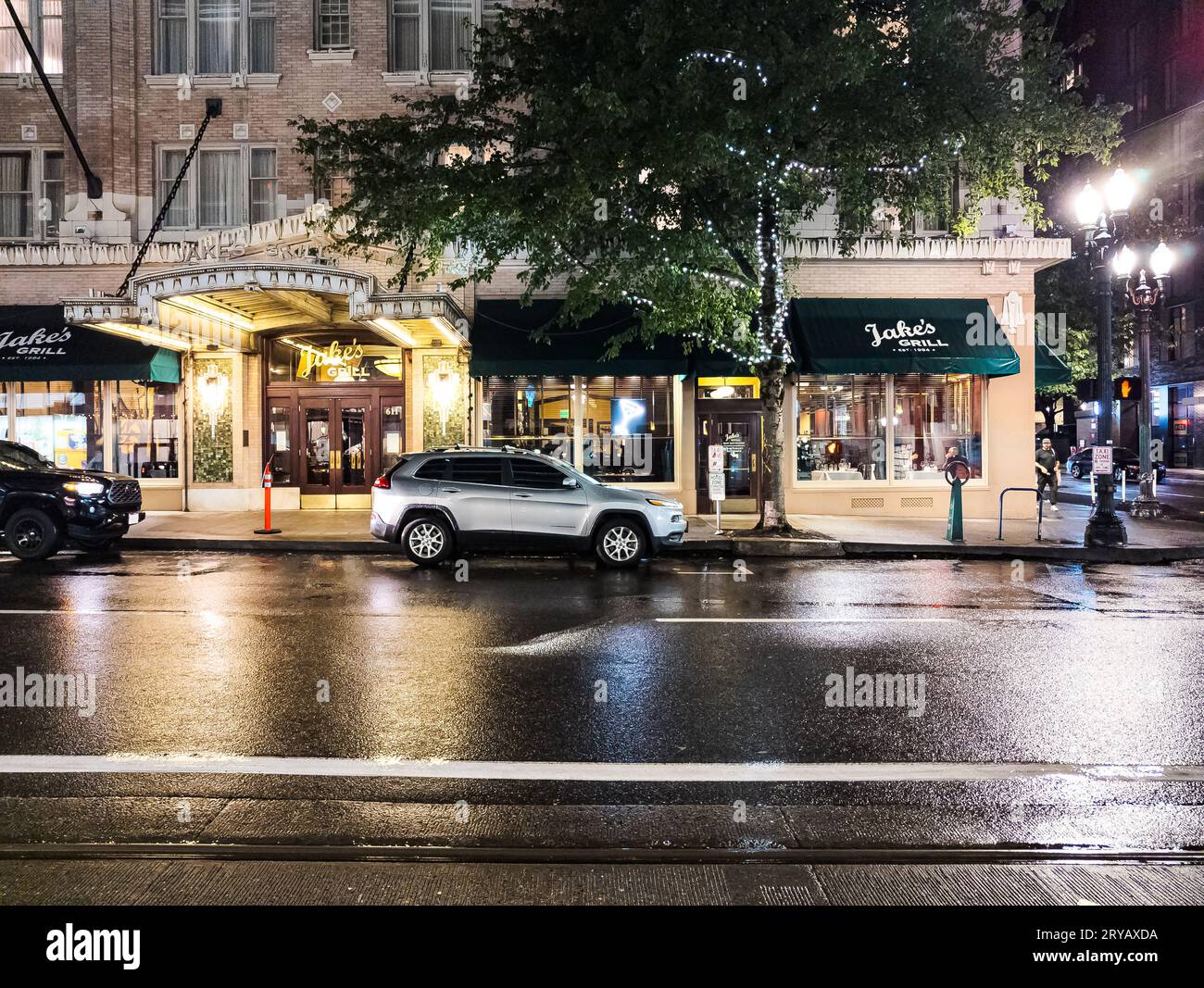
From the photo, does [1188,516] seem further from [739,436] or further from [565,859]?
[565,859]

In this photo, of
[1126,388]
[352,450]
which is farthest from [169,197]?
[1126,388]

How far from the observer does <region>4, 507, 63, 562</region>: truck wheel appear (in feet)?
45.1

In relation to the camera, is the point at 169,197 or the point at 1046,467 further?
the point at 1046,467

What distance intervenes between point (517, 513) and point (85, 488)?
6.79m

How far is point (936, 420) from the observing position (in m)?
20.7

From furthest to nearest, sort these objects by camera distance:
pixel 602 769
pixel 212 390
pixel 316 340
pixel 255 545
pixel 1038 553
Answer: pixel 316 340 → pixel 212 390 → pixel 255 545 → pixel 1038 553 → pixel 602 769

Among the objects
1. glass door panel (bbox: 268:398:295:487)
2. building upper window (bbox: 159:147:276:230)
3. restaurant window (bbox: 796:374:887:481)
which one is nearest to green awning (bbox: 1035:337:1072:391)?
restaurant window (bbox: 796:374:887:481)

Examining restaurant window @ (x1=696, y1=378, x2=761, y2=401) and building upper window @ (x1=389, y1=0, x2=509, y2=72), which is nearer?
restaurant window @ (x1=696, y1=378, x2=761, y2=401)

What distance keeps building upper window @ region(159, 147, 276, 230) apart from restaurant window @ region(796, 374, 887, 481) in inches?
515

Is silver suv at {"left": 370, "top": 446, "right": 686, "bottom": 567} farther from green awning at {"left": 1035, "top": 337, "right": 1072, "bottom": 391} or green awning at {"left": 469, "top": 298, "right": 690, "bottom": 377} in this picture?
green awning at {"left": 1035, "top": 337, "right": 1072, "bottom": 391}

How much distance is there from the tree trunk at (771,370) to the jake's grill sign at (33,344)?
46.8 ft

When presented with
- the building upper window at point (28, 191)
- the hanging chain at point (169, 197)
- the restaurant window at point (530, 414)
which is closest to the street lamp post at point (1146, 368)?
the restaurant window at point (530, 414)

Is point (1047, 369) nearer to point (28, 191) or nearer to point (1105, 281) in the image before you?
point (1105, 281)

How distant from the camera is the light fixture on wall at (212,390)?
2102 centimetres
